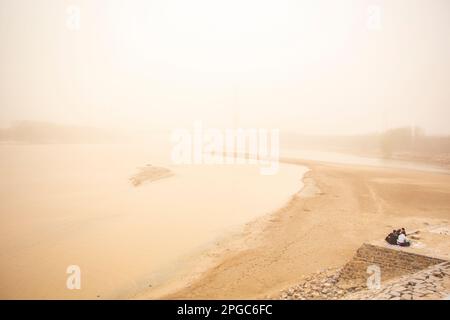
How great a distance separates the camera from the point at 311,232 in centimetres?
1761

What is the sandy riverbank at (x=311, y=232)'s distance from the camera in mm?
11750

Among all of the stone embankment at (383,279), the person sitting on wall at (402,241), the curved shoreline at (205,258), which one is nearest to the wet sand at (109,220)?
the curved shoreline at (205,258)

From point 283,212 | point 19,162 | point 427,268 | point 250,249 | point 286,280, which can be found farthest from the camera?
point 19,162

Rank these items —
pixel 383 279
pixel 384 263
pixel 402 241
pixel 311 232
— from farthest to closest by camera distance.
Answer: pixel 311 232 < pixel 402 241 < pixel 384 263 < pixel 383 279

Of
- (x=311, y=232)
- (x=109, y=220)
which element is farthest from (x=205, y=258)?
(x=109, y=220)

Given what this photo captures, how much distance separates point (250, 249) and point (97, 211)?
12.2 m

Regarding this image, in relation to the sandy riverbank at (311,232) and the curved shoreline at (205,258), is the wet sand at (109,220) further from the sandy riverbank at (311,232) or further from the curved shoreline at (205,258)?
the sandy riverbank at (311,232)

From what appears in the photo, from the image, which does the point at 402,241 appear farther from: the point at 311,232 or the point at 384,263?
the point at 311,232

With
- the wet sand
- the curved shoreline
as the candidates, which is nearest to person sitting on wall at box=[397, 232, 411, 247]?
the curved shoreline

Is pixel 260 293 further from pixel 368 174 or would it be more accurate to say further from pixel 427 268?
pixel 368 174

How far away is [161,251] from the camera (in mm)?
15555

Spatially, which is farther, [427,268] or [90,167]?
[90,167]
